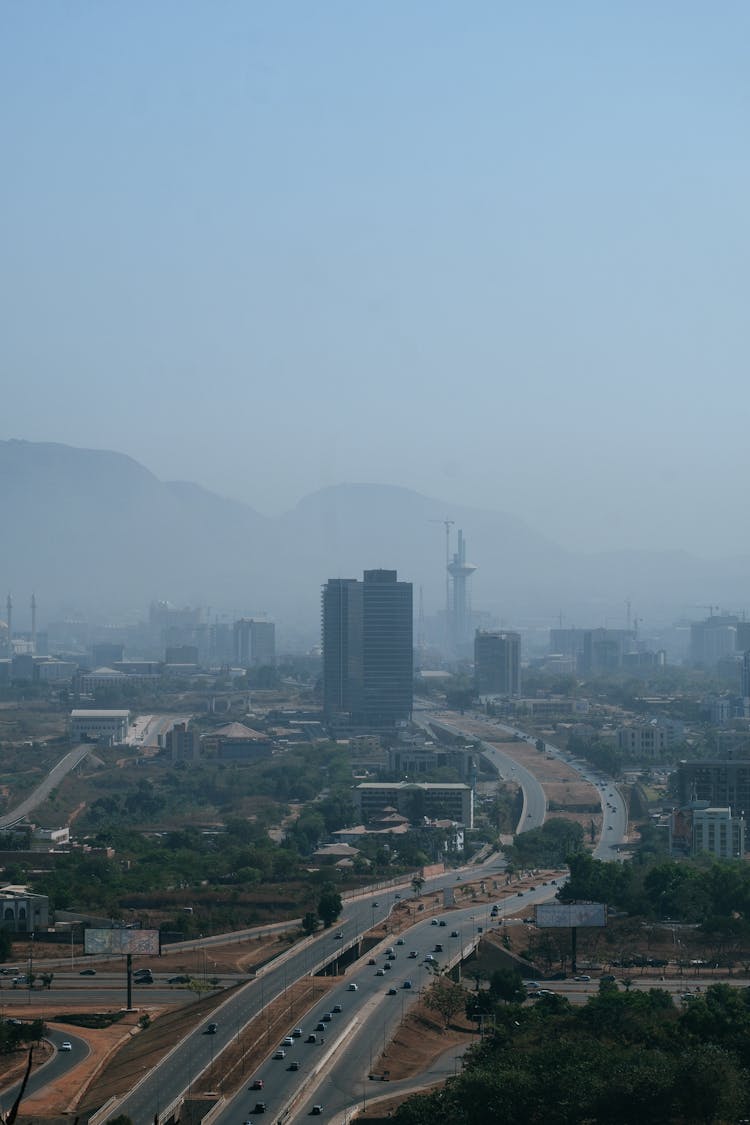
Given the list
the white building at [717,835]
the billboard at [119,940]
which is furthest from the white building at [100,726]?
the billboard at [119,940]

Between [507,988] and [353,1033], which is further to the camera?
[507,988]

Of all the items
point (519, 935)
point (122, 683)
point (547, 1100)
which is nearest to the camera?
point (547, 1100)

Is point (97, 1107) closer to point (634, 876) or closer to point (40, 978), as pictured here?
point (40, 978)

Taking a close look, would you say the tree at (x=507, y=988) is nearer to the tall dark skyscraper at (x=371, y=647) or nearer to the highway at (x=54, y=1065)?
the highway at (x=54, y=1065)

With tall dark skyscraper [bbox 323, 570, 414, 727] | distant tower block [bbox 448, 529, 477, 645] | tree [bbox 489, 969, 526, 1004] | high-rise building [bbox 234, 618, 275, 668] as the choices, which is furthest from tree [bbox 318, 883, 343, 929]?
distant tower block [bbox 448, 529, 477, 645]

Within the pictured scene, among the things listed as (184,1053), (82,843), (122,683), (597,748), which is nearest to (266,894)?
(82,843)

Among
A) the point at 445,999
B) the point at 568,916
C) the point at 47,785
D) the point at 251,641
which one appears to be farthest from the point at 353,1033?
the point at 251,641

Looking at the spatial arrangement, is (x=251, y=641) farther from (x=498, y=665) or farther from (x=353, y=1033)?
(x=353, y=1033)
